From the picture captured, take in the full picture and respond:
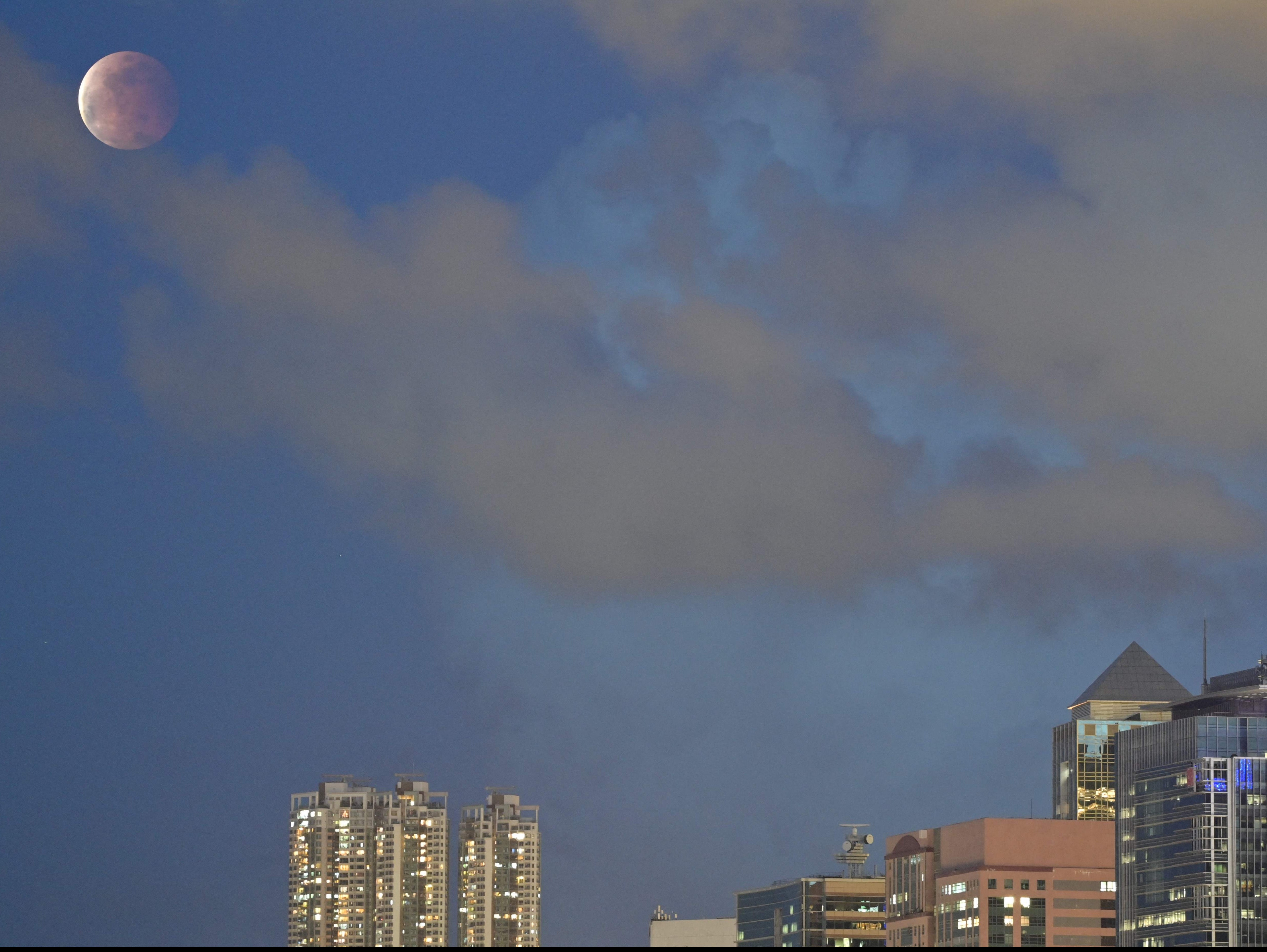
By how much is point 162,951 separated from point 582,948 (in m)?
14.7

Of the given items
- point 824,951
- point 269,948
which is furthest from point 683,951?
point 824,951

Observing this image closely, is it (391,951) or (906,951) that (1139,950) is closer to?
(391,951)

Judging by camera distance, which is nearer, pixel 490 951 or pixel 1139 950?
pixel 490 951

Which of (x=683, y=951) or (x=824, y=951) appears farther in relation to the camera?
(x=824, y=951)

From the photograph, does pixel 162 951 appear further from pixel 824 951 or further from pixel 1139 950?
pixel 824 951

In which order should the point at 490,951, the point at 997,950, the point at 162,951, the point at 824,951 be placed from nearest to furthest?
the point at 490,951 → the point at 997,950 → the point at 162,951 → the point at 824,951

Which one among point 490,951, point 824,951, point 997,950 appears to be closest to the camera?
point 490,951

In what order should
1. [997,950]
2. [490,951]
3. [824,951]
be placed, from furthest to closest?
[824,951] → [997,950] → [490,951]

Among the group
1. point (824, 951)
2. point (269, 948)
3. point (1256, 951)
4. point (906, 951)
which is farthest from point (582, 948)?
point (906, 951)

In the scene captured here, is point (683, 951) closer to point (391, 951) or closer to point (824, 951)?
point (391, 951)

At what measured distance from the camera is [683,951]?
57812 mm

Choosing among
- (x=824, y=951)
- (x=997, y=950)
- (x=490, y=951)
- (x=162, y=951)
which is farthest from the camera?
(x=824, y=951)

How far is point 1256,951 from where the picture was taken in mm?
104438

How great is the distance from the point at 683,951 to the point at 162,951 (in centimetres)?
1682
